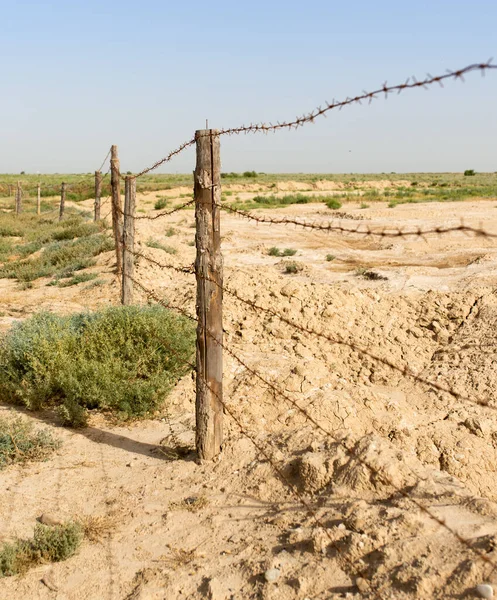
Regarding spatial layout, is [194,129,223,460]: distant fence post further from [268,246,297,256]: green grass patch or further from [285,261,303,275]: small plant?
[268,246,297,256]: green grass patch

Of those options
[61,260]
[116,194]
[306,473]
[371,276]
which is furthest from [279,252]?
[306,473]

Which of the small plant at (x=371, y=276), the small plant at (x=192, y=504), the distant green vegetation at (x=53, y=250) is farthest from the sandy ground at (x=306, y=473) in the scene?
the distant green vegetation at (x=53, y=250)

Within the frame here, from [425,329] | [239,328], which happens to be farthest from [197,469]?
[425,329]

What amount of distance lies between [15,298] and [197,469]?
7666 mm

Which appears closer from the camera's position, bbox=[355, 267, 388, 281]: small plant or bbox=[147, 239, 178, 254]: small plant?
bbox=[355, 267, 388, 281]: small plant

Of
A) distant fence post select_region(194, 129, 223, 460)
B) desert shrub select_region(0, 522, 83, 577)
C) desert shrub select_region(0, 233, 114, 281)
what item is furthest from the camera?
desert shrub select_region(0, 233, 114, 281)

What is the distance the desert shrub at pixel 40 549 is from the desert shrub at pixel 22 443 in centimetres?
119

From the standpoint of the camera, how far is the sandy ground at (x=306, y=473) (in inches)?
125

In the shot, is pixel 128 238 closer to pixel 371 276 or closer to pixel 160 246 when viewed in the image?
pixel 371 276

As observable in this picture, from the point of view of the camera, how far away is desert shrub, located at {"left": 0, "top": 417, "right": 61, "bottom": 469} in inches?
192

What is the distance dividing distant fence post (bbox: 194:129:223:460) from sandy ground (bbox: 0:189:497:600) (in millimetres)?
241

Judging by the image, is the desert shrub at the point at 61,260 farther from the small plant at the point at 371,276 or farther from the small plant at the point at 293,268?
the small plant at the point at 371,276

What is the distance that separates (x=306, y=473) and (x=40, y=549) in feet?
5.40

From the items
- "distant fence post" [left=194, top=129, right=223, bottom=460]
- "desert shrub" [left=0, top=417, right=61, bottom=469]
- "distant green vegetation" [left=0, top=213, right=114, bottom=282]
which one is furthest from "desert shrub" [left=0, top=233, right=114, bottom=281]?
"distant fence post" [left=194, top=129, right=223, bottom=460]
